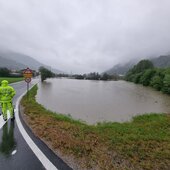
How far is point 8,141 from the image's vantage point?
5.06 meters

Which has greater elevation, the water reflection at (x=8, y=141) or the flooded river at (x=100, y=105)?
the water reflection at (x=8, y=141)

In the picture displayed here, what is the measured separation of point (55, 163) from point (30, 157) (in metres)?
0.66

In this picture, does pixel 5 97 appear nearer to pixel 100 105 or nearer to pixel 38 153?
pixel 38 153

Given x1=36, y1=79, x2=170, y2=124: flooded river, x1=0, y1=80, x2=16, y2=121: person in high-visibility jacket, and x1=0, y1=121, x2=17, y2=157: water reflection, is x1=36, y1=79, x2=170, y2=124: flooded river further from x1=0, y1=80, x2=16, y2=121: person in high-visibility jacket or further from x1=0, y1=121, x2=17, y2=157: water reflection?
x1=0, y1=121, x2=17, y2=157: water reflection

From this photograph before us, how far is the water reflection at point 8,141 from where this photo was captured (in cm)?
437

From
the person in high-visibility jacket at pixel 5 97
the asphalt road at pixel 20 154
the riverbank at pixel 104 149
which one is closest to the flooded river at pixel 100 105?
the person in high-visibility jacket at pixel 5 97

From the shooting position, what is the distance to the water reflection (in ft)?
14.3

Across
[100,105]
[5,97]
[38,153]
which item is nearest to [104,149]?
[38,153]

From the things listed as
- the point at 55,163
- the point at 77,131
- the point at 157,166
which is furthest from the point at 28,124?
the point at 157,166

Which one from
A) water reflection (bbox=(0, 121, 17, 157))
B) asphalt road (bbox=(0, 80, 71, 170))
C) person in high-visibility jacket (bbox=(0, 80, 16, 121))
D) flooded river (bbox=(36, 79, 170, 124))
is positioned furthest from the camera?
flooded river (bbox=(36, 79, 170, 124))

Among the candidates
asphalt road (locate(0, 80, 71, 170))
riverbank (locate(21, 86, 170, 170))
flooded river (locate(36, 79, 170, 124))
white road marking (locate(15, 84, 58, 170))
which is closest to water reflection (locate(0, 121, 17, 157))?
asphalt road (locate(0, 80, 71, 170))

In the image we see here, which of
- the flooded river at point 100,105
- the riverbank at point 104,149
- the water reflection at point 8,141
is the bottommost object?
the flooded river at point 100,105

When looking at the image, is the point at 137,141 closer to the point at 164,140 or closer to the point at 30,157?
the point at 164,140

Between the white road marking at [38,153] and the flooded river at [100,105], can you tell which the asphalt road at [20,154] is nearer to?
the white road marking at [38,153]
